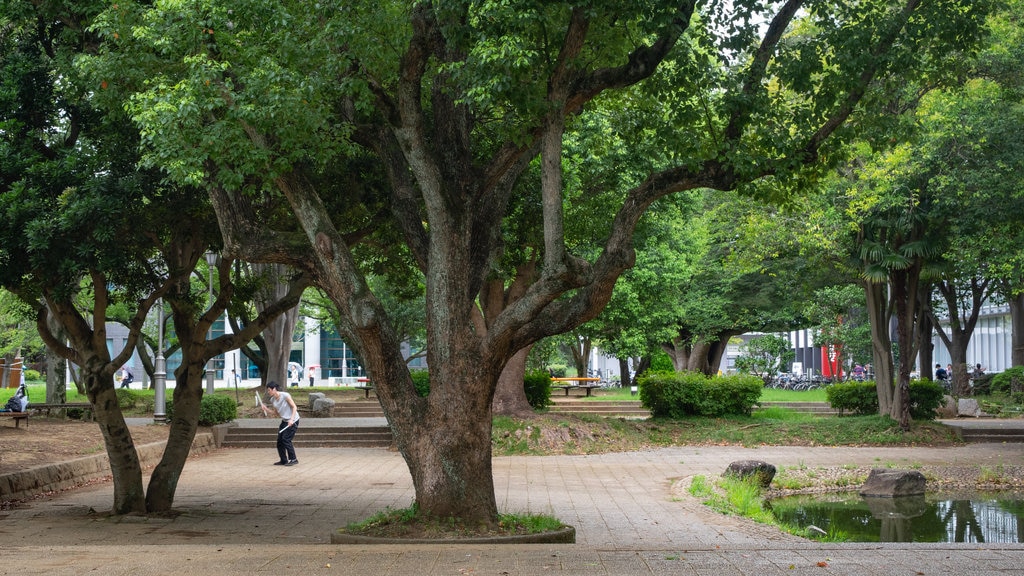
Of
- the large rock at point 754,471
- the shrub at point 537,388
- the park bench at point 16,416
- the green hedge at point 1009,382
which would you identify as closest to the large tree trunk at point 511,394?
the shrub at point 537,388

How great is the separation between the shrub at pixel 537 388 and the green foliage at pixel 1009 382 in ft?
57.0

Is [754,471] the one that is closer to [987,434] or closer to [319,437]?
[987,434]

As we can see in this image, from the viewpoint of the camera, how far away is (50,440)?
60.0 feet

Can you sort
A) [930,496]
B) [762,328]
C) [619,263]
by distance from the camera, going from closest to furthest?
[619,263] < [930,496] < [762,328]

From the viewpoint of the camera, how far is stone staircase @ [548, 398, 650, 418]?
2969 cm

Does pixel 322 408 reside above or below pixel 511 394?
below

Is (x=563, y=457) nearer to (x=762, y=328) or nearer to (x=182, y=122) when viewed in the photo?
(x=182, y=122)

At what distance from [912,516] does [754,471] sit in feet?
7.63

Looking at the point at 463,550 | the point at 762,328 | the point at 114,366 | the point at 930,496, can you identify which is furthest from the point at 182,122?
the point at 762,328

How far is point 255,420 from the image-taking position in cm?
2570

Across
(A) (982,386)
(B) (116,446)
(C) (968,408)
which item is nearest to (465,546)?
(B) (116,446)

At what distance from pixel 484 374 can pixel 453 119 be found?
2836 millimetres

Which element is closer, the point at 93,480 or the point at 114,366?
the point at 114,366

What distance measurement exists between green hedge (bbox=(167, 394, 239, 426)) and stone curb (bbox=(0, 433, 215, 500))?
469 cm
